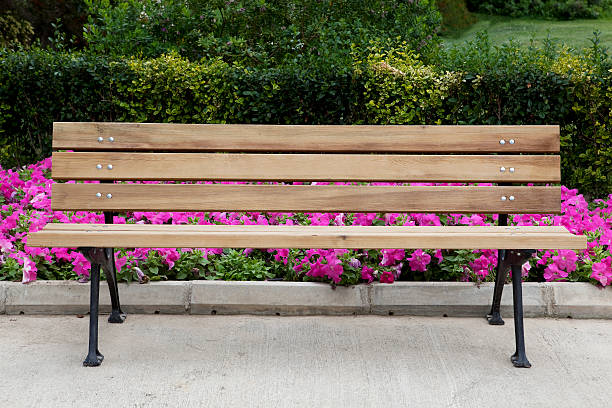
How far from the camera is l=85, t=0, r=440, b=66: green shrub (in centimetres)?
642

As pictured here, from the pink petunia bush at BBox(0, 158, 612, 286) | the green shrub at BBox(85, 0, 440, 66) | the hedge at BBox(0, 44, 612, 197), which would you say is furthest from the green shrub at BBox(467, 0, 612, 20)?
the pink petunia bush at BBox(0, 158, 612, 286)

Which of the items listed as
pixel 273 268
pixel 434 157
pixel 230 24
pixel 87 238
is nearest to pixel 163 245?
pixel 87 238

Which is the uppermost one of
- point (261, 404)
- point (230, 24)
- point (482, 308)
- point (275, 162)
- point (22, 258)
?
point (230, 24)

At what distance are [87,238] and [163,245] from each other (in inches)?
12.3

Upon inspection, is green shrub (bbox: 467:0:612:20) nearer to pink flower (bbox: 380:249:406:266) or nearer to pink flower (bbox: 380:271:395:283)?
pink flower (bbox: 380:249:406:266)

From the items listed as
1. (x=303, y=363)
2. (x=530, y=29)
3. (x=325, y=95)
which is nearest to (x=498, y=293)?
(x=303, y=363)

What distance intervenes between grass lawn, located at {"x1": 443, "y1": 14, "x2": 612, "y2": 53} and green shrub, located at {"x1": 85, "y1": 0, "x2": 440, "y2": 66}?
7849 mm

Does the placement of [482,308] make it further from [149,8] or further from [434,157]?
[149,8]

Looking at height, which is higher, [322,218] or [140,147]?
[140,147]

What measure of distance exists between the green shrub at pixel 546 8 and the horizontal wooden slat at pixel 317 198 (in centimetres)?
1455

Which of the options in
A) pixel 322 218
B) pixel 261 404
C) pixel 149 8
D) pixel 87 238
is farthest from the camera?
pixel 149 8

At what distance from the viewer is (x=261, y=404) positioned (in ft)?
8.80

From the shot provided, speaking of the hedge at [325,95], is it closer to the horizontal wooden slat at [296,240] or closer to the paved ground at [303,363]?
the paved ground at [303,363]

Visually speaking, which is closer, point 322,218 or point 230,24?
point 322,218
